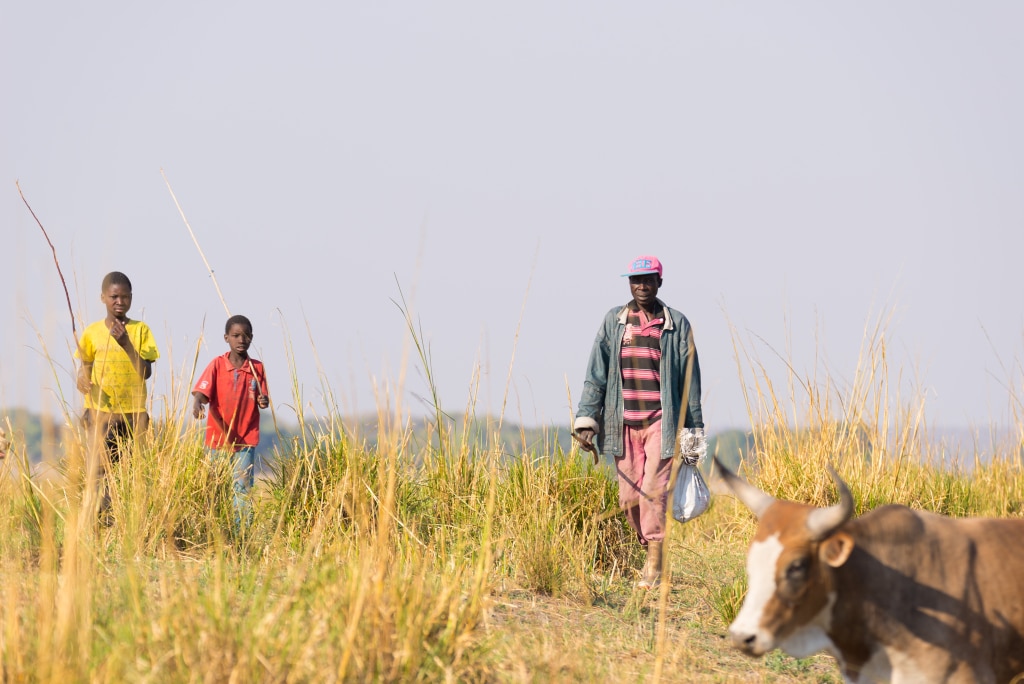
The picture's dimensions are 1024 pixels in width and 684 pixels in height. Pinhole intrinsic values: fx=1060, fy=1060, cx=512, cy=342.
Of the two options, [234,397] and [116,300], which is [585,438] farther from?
[116,300]

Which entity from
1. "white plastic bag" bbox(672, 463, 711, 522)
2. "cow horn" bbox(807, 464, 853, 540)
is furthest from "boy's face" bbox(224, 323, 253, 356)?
"cow horn" bbox(807, 464, 853, 540)

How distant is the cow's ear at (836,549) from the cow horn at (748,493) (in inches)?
11.3

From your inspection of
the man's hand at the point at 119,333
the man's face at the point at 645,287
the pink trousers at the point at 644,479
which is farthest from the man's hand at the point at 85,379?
the man's face at the point at 645,287

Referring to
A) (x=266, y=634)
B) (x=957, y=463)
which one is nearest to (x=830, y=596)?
(x=266, y=634)

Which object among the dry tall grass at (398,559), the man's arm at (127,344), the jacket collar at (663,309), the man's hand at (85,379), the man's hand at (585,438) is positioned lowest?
the dry tall grass at (398,559)

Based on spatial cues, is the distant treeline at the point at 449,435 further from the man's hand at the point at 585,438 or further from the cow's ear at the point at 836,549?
the cow's ear at the point at 836,549

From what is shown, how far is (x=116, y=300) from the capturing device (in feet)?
23.1

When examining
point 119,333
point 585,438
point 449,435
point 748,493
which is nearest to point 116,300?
point 119,333

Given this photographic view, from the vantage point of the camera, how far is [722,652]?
18.1ft

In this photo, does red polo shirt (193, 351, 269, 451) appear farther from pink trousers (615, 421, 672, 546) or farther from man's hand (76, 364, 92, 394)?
pink trousers (615, 421, 672, 546)

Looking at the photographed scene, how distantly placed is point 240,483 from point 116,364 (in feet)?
4.53

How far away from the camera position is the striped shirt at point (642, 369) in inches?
272

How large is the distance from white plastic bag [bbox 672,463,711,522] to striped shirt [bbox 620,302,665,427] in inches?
16.5

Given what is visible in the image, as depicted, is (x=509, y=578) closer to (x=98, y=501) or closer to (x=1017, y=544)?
(x=98, y=501)
